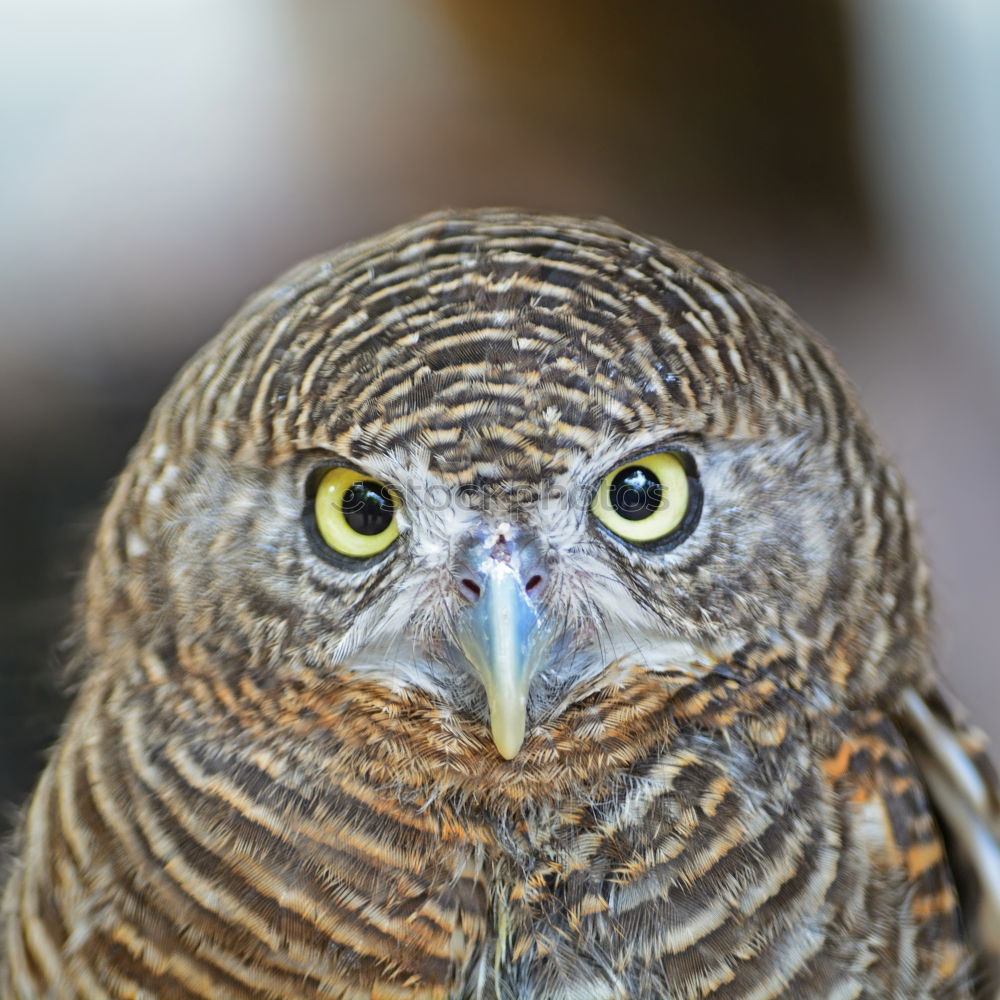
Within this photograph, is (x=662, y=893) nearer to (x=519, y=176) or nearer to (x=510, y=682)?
(x=510, y=682)

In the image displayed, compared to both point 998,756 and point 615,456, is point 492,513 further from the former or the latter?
point 998,756

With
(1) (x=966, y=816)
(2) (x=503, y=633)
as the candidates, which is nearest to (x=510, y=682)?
(2) (x=503, y=633)

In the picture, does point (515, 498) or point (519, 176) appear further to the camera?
point (519, 176)

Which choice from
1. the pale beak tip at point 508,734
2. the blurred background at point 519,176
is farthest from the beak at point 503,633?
the blurred background at point 519,176

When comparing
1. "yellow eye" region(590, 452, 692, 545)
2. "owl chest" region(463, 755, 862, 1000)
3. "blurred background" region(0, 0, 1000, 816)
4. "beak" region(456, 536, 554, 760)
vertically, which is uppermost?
"blurred background" region(0, 0, 1000, 816)

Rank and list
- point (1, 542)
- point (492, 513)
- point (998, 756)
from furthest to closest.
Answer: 1. point (1, 542)
2. point (998, 756)
3. point (492, 513)

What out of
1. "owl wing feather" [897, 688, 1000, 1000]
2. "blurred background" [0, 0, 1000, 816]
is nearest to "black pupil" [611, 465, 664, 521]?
"owl wing feather" [897, 688, 1000, 1000]

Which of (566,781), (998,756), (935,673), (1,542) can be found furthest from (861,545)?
(1,542)

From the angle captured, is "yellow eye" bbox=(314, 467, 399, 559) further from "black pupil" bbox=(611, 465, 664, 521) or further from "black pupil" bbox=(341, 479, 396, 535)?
"black pupil" bbox=(611, 465, 664, 521)
